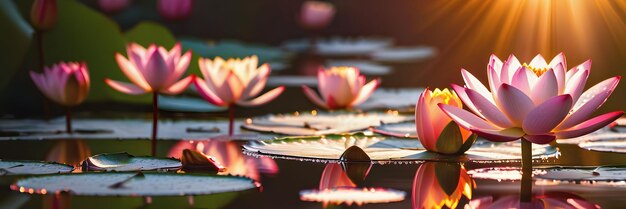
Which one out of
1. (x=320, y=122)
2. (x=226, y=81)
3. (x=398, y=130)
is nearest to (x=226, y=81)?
(x=226, y=81)

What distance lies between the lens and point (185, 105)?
462cm

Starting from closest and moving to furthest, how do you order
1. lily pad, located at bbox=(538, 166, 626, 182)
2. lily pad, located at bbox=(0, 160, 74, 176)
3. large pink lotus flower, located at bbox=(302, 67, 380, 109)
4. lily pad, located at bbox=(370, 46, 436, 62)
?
lily pad, located at bbox=(538, 166, 626, 182), lily pad, located at bbox=(0, 160, 74, 176), large pink lotus flower, located at bbox=(302, 67, 380, 109), lily pad, located at bbox=(370, 46, 436, 62)

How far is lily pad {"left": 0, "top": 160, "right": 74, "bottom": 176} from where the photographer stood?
2.45 metres

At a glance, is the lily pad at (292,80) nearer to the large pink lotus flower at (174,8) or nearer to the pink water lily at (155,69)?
the large pink lotus flower at (174,8)

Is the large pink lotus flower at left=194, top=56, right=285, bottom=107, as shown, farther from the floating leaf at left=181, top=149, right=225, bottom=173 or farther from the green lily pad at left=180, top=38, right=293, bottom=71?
the green lily pad at left=180, top=38, right=293, bottom=71

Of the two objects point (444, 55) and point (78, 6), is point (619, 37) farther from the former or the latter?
point (444, 55)

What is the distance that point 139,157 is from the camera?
2637 millimetres

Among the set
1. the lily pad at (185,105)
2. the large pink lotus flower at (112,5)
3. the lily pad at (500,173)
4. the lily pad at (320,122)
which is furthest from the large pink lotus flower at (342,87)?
the large pink lotus flower at (112,5)

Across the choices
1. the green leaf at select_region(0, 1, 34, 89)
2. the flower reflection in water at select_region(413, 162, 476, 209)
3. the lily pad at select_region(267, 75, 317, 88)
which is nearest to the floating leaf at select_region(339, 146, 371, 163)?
the flower reflection in water at select_region(413, 162, 476, 209)

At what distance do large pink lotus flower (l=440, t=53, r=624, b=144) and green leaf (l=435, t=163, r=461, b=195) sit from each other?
0.13m

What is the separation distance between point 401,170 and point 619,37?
2790 mm

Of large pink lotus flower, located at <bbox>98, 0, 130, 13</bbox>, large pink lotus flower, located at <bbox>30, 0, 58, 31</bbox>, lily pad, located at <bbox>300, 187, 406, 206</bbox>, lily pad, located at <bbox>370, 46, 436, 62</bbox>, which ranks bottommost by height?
lily pad, located at <bbox>300, 187, 406, 206</bbox>

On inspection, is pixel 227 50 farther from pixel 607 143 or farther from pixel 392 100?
pixel 607 143

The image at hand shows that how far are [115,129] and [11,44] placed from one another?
0.99 metres
